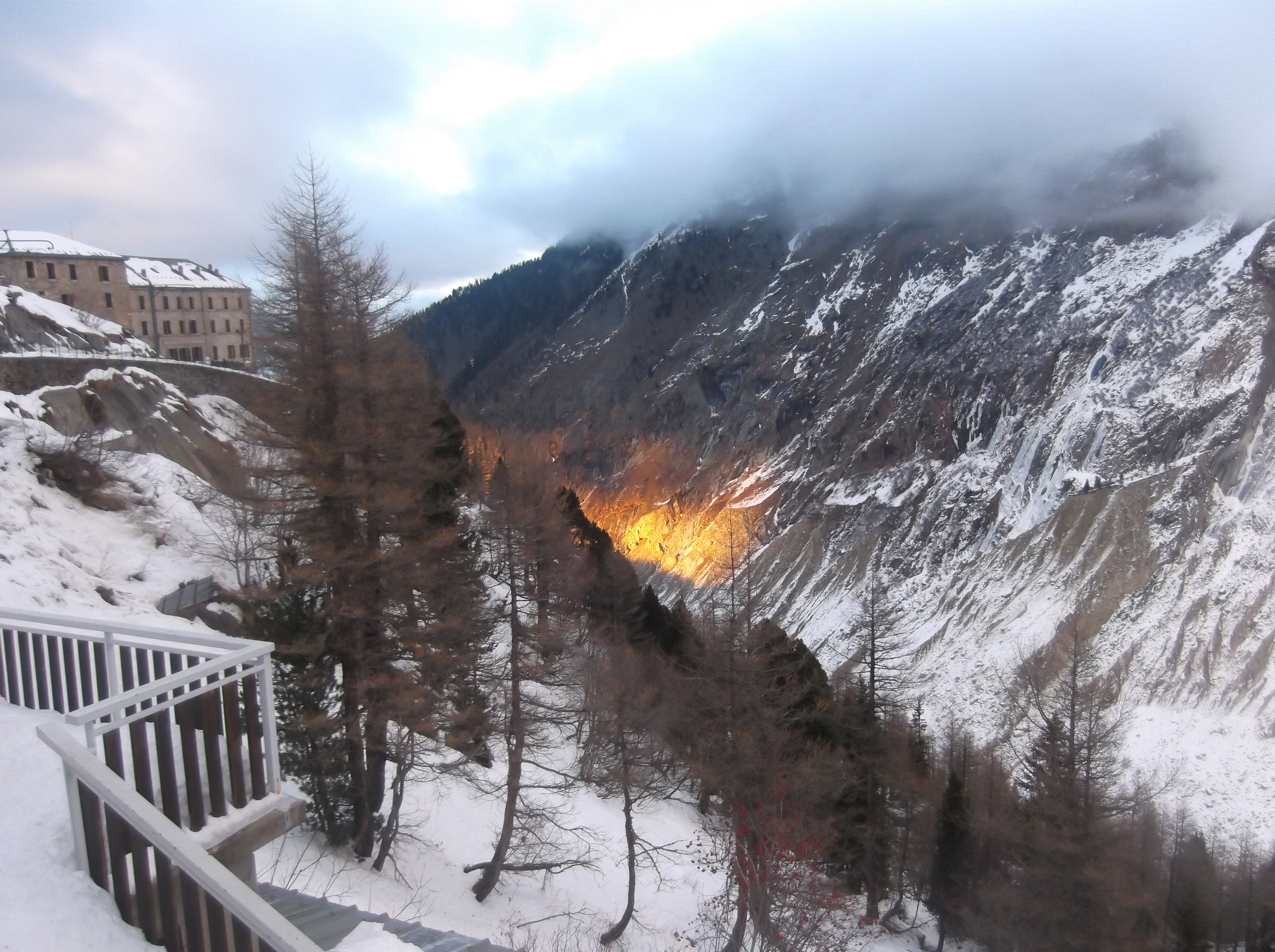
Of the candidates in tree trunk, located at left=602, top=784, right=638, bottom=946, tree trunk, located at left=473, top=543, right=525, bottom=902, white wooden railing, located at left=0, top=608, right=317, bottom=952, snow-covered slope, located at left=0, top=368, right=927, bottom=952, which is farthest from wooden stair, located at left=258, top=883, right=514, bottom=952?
A: tree trunk, located at left=602, top=784, right=638, bottom=946

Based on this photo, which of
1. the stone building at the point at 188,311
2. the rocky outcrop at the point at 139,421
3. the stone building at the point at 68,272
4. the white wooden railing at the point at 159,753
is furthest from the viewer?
the stone building at the point at 188,311

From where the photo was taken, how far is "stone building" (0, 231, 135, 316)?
38438mm

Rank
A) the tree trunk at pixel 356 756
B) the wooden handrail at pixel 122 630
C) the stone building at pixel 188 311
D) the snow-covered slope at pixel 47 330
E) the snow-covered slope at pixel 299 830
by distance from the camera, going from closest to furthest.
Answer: the wooden handrail at pixel 122 630
the snow-covered slope at pixel 299 830
the tree trunk at pixel 356 756
the snow-covered slope at pixel 47 330
the stone building at pixel 188 311

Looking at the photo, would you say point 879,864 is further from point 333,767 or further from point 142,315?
point 142,315

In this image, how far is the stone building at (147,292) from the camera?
39.2 meters

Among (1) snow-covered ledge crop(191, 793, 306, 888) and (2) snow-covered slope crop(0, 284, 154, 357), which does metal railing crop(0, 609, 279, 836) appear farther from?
(2) snow-covered slope crop(0, 284, 154, 357)

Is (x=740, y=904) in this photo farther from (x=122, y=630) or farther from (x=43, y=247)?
(x=43, y=247)

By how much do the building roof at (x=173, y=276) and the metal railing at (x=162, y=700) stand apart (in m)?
47.8

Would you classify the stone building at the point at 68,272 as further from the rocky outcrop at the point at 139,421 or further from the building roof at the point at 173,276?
the rocky outcrop at the point at 139,421

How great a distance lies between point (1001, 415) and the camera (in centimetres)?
8006

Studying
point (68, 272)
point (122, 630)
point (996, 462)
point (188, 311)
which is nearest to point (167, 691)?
point (122, 630)

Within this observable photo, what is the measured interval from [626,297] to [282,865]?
479ft

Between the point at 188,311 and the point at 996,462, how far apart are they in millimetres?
71374

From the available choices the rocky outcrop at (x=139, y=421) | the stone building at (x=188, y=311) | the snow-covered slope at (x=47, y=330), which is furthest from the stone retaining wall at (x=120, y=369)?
the stone building at (x=188, y=311)
